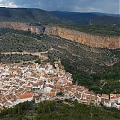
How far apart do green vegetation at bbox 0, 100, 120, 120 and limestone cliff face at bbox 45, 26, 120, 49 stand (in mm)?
20901

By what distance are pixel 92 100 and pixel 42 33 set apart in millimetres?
42430

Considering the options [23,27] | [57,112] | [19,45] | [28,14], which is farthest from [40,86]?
[28,14]

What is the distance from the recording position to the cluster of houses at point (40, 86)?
28109 millimetres

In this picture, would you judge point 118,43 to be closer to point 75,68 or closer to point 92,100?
point 75,68

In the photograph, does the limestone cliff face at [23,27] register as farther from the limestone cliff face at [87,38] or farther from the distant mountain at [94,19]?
the distant mountain at [94,19]

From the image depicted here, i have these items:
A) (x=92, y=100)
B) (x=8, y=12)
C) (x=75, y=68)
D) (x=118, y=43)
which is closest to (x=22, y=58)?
(x=75, y=68)

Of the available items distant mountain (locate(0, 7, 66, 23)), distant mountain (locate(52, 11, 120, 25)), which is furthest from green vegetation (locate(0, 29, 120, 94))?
distant mountain (locate(0, 7, 66, 23))

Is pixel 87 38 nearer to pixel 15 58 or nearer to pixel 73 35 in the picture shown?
pixel 73 35

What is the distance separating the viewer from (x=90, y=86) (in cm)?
3319

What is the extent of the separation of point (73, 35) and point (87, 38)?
18.0 ft

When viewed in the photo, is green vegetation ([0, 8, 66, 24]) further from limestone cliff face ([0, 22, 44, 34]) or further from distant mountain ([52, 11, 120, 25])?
limestone cliff face ([0, 22, 44, 34])

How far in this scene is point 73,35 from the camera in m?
53.5

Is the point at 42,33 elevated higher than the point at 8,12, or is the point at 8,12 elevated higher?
the point at 8,12

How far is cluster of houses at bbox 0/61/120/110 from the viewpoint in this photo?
2811 centimetres
